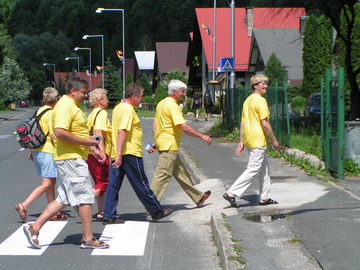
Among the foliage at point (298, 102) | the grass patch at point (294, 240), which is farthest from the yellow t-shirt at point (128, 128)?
the foliage at point (298, 102)

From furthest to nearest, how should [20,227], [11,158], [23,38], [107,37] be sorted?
[107,37] → [23,38] → [11,158] → [20,227]

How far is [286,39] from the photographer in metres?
56.8

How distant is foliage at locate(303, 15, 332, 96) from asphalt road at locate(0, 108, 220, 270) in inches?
1310

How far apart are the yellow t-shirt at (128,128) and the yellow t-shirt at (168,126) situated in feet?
1.77

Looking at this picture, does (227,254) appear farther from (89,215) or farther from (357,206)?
(357,206)

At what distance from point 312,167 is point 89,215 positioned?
6346mm

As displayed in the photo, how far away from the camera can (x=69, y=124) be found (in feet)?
22.6

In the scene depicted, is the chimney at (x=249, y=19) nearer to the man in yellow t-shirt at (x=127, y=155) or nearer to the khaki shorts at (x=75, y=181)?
the man in yellow t-shirt at (x=127, y=155)

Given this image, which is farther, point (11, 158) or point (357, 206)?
point (11, 158)

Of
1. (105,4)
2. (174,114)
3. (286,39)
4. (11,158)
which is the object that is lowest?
(11,158)

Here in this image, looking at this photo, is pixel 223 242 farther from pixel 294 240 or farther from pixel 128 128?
pixel 128 128

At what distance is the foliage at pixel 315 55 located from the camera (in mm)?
43656

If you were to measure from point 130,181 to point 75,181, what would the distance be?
1.64 metres

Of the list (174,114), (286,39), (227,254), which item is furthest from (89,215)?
(286,39)
